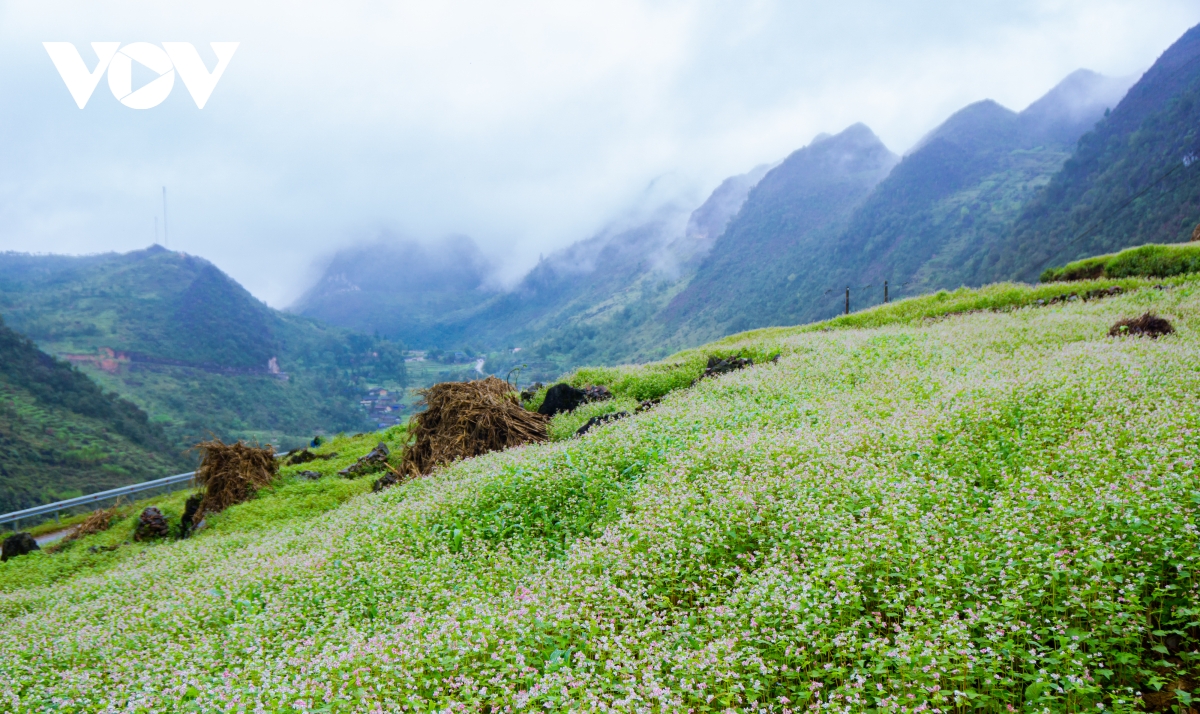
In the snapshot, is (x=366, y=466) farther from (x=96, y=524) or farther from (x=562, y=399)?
(x=96, y=524)

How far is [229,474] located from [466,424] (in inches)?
390

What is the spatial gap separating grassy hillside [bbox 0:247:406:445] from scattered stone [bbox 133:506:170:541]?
313 feet

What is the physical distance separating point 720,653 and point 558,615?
5.68 ft

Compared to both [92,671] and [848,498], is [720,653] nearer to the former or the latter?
[848,498]

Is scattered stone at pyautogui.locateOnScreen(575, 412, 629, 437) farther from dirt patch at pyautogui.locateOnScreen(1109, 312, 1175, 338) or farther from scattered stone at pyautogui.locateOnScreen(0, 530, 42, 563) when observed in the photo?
scattered stone at pyautogui.locateOnScreen(0, 530, 42, 563)

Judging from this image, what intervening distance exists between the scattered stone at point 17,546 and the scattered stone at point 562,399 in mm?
18920

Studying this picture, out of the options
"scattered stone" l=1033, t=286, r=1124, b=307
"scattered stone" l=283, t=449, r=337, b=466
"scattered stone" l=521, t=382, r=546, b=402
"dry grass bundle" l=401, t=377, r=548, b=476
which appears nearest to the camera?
"dry grass bundle" l=401, t=377, r=548, b=476

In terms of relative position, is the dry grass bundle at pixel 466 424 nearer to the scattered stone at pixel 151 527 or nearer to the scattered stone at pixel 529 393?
the scattered stone at pixel 529 393

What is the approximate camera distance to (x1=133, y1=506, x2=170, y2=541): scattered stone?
21984mm

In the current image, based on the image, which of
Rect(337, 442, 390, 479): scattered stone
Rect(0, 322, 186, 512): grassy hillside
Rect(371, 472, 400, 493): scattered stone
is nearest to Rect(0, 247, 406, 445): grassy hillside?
Rect(0, 322, 186, 512): grassy hillside

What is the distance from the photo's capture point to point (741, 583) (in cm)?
676

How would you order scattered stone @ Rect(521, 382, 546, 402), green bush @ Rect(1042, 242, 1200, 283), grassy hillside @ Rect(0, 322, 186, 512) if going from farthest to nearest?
1. grassy hillside @ Rect(0, 322, 186, 512)
2. green bush @ Rect(1042, 242, 1200, 283)
3. scattered stone @ Rect(521, 382, 546, 402)

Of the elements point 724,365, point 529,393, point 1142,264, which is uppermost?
point 1142,264

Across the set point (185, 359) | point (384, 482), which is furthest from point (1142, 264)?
point (185, 359)
